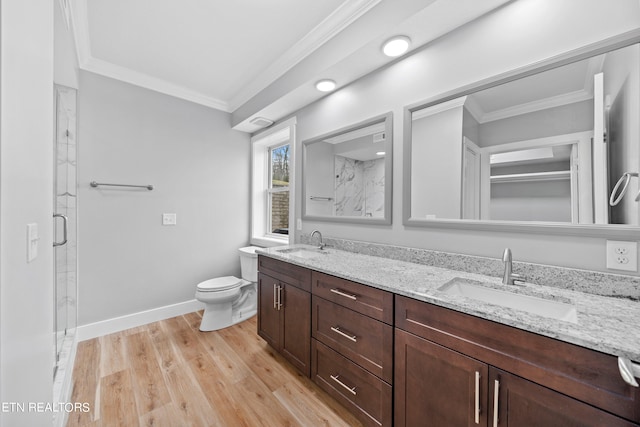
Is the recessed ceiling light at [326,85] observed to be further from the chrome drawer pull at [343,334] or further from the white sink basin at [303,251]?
the chrome drawer pull at [343,334]

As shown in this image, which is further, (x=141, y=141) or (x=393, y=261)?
(x=141, y=141)

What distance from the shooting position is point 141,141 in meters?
2.66

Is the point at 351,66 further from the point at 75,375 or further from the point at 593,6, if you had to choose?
the point at 75,375

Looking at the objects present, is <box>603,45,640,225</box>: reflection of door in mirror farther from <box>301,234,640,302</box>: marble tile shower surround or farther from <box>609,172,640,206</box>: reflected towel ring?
<box>301,234,640,302</box>: marble tile shower surround

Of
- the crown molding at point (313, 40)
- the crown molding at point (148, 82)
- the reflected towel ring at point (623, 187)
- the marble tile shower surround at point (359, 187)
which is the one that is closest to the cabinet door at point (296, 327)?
the marble tile shower surround at point (359, 187)

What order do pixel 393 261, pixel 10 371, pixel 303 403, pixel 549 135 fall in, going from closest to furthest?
pixel 10 371 < pixel 549 135 < pixel 303 403 < pixel 393 261

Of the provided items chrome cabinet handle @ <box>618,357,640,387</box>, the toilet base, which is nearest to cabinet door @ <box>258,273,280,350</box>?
the toilet base

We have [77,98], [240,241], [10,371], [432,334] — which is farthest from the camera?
[240,241]

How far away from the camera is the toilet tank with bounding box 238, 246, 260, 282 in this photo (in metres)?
2.98

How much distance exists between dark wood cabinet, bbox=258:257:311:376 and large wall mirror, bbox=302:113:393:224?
2.24 feet

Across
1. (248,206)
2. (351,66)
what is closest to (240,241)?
(248,206)

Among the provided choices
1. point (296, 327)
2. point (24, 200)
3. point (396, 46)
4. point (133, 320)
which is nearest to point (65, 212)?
point (133, 320)

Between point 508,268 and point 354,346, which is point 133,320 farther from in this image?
point 508,268

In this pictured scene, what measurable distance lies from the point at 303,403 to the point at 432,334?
40.5 inches
